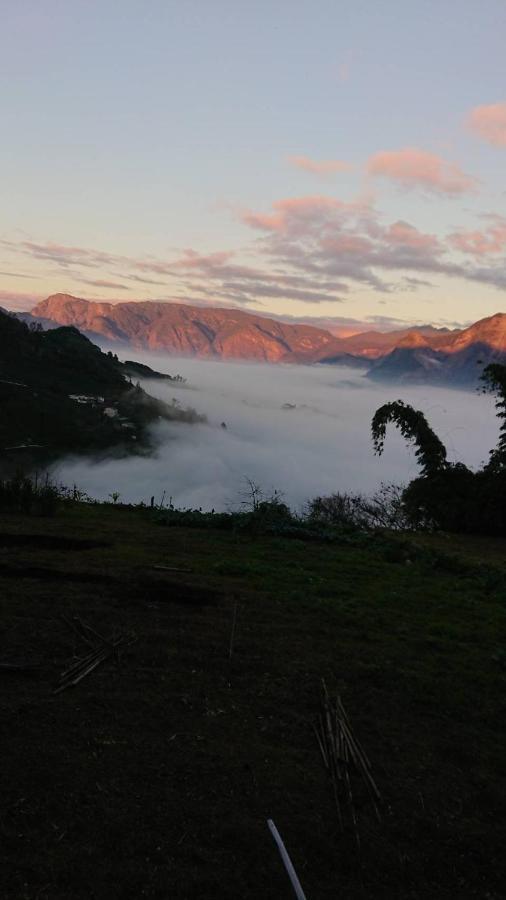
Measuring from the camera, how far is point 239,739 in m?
7.23

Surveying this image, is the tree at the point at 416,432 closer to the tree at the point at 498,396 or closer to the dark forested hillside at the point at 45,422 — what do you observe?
the tree at the point at 498,396

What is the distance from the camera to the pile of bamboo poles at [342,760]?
616 centimetres

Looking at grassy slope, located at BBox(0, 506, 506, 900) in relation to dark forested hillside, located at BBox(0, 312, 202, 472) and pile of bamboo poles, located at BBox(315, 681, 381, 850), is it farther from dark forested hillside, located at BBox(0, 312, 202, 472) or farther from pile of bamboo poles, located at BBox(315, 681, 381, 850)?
dark forested hillside, located at BBox(0, 312, 202, 472)

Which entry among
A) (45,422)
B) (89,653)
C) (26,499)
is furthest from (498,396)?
(45,422)

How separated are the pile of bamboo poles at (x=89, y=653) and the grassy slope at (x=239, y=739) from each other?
164mm

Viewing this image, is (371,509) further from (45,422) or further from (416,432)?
(45,422)

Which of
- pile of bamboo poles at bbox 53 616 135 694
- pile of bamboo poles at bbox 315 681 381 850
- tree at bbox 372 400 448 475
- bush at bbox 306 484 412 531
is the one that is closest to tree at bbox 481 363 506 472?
tree at bbox 372 400 448 475

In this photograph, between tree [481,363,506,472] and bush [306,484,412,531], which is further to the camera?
bush [306,484,412,531]

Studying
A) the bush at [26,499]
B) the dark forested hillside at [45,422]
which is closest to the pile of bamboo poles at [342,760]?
the bush at [26,499]

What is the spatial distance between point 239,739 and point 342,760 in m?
1.28

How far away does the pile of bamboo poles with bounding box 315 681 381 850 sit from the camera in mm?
6160

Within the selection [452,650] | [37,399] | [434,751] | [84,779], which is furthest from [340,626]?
[37,399]

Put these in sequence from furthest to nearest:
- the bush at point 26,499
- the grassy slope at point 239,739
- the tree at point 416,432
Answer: the tree at point 416,432 → the bush at point 26,499 → the grassy slope at point 239,739

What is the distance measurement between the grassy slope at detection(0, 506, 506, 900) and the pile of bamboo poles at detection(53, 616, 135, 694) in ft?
0.54
